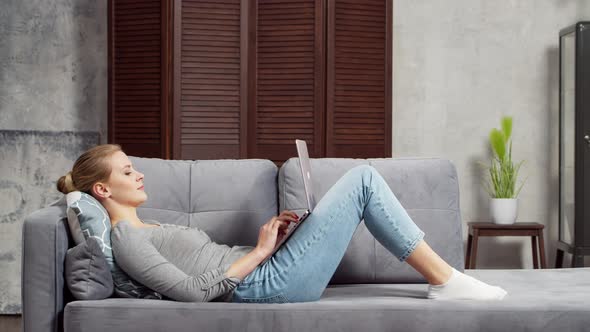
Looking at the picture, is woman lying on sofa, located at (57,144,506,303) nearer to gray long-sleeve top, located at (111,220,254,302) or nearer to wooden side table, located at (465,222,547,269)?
gray long-sleeve top, located at (111,220,254,302)

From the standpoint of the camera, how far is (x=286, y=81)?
455 centimetres

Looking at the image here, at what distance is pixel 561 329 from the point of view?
2.33m

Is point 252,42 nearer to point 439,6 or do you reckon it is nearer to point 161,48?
point 161,48

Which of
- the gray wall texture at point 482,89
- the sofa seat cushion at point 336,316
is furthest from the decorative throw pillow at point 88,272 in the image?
the gray wall texture at point 482,89

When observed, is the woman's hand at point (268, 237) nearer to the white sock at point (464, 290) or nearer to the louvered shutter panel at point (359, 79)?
the white sock at point (464, 290)

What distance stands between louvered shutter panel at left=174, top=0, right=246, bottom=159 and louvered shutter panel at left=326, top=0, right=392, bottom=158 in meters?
0.54

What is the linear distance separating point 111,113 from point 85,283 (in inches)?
95.7

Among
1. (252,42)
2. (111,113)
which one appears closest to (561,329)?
(252,42)

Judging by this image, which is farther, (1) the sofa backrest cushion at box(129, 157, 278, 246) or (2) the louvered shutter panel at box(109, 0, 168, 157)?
(2) the louvered shutter panel at box(109, 0, 168, 157)

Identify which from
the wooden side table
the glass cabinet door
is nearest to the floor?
the wooden side table

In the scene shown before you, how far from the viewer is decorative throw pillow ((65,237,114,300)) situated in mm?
2383

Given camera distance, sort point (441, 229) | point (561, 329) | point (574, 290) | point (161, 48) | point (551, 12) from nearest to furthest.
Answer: point (561, 329)
point (574, 290)
point (441, 229)
point (161, 48)
point (551, 12)

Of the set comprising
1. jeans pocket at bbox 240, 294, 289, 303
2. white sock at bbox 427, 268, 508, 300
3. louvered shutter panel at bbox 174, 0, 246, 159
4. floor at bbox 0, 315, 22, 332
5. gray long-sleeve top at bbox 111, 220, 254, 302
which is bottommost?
floor at bbox 0, 315, 22, 332

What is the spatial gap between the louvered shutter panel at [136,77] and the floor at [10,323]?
3.93 feet
